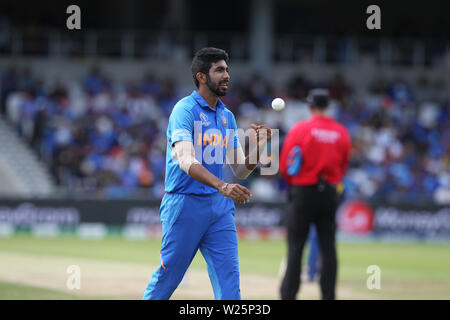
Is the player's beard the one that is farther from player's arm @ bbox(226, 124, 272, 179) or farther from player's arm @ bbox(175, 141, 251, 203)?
player's arm @ bbox(175, 141, 251, 203)

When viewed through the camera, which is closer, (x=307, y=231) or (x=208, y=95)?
(x=208, y=95)

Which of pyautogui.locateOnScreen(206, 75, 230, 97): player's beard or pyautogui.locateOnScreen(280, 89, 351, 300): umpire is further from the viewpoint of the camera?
pyautogui.locateOnScreen(280, 89, 351, 300): umpire

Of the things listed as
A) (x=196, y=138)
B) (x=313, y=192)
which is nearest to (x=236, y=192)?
(x=196, y=138)

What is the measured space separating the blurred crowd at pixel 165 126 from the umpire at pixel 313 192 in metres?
13.8

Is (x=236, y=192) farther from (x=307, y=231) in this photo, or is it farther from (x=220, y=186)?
(x=307, y=231)

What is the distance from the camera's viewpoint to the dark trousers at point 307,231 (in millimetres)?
10031

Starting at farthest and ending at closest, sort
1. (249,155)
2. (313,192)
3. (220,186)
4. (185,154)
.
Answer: (313,192)
(249,155)
(185,154)
(220,186)

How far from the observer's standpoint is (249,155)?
762 centimetres

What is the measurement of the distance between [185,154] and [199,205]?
22.2 inches

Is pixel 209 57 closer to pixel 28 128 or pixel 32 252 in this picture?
pixel 32 252

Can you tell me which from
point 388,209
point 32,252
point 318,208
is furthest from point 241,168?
point 388,209

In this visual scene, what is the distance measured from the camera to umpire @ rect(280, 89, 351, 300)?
10070 mm

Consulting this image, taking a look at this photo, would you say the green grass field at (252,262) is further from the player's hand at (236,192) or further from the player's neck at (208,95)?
the player's hand at (236,192)

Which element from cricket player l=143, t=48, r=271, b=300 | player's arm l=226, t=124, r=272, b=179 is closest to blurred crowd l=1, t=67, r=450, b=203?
player's arm l=226, t=124, r=272, b=179
